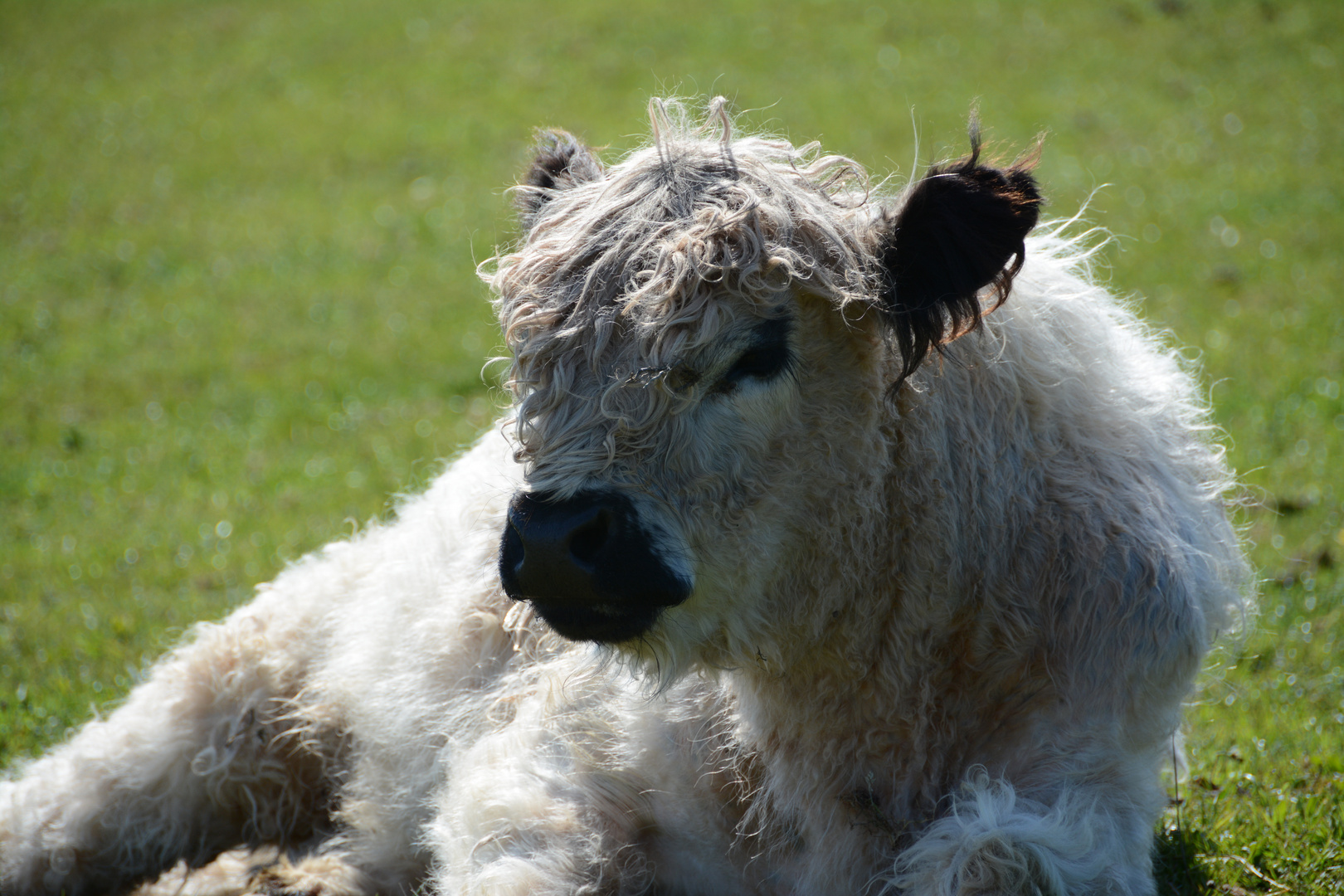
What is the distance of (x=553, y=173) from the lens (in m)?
3.36

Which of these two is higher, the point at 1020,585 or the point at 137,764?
the point at 1020,585

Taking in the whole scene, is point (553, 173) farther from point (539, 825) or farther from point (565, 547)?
point (539, 825)

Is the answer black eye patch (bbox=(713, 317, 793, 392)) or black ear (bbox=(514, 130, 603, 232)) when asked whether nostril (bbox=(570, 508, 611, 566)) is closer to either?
black eye patch (bbox=(713, 317, 793, 392))

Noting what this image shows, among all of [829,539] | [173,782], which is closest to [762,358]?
[829,539]

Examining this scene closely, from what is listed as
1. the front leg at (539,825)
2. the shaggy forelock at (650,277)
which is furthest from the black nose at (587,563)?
the front leg at (539,825)

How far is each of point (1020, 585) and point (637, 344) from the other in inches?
45.0

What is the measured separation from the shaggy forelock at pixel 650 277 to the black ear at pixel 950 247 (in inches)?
3.4

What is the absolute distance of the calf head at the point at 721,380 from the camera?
257cm

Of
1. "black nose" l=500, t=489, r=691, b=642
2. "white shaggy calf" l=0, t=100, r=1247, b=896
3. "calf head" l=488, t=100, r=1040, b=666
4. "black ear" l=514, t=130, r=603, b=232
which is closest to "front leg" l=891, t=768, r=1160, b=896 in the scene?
"white shaggy calf" l=0, t=100, r=1247, b=896

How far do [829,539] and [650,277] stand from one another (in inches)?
29.9

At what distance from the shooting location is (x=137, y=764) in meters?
4.42

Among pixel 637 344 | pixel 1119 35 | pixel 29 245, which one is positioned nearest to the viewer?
pixel 637 344

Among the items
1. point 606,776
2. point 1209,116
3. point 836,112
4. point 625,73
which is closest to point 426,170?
point 625,73

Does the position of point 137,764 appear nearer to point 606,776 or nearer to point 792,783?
point 606,776
